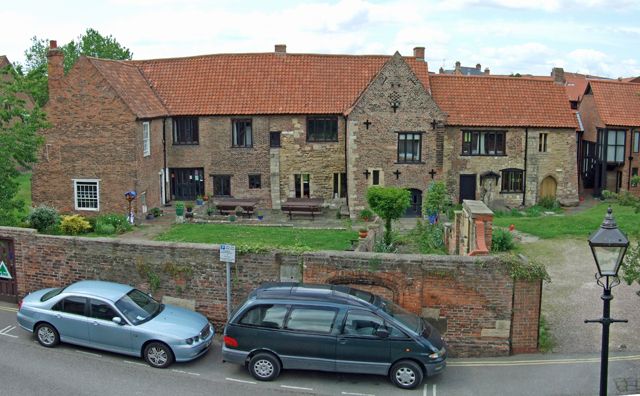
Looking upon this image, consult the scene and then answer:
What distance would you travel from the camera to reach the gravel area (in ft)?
49.3

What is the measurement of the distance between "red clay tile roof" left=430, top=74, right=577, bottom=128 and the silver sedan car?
953 inches

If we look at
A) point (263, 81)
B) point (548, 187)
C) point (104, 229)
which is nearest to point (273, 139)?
point (263, 81)

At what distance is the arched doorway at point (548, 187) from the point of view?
37250 millimetres

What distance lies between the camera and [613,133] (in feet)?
128

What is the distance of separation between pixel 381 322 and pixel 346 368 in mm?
1155

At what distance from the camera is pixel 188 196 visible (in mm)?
35531

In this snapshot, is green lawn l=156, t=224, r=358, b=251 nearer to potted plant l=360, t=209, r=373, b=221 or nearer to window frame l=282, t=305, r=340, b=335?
potted plant l=360, t=209, r=373, b=221

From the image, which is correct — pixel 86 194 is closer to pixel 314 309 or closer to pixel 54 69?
pixel 54 69

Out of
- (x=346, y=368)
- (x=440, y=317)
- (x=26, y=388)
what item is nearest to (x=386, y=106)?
(x=440, y=317)

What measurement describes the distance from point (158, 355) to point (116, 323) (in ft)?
3.68

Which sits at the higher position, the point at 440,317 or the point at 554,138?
the point at 554,138

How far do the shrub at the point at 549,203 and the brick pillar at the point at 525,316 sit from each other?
22926mm

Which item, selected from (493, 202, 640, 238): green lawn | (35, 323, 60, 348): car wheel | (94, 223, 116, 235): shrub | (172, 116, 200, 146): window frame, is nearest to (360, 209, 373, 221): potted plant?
(493, 202, 640, 238): green lawn

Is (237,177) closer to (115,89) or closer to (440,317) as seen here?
(115,89)
